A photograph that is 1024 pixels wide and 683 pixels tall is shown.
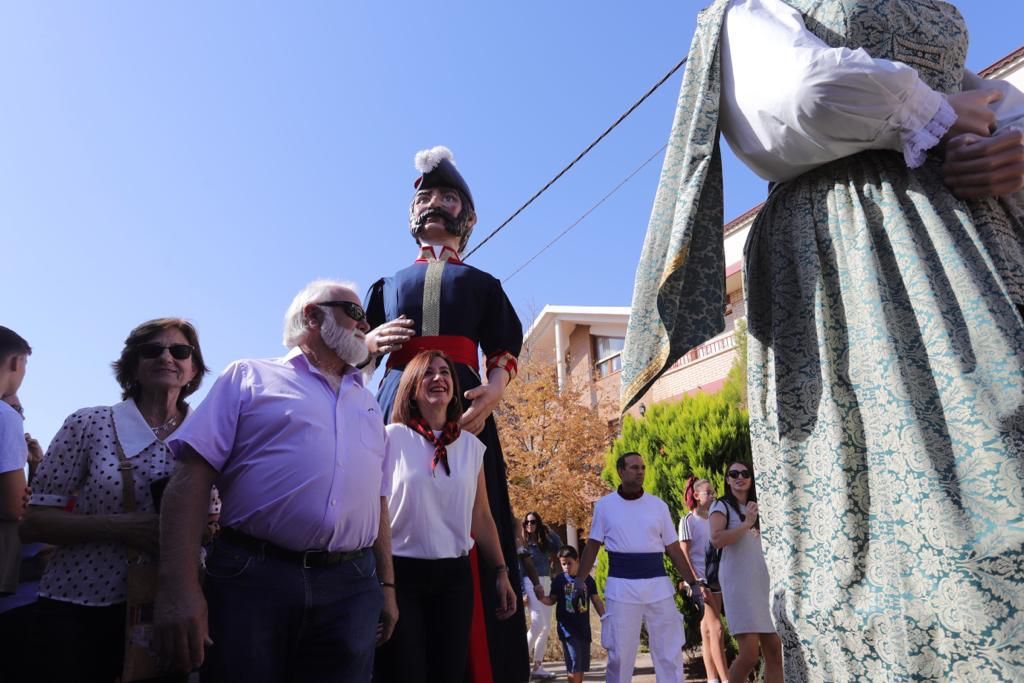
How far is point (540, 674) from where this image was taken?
10.1m

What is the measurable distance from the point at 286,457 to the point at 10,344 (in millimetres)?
2317

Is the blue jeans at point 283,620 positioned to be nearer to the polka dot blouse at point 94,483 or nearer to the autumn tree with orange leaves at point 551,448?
the polka dot blouse at point 94,483

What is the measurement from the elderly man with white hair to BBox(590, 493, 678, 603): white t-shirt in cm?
487

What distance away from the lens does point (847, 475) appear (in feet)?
5.95

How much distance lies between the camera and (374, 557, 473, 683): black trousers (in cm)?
317

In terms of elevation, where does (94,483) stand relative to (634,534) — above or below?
above

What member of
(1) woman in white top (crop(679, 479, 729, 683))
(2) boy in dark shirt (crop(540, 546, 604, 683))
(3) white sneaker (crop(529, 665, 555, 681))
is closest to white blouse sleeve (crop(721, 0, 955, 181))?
(1) woman in white top (crop(679, 479, 729, 683))

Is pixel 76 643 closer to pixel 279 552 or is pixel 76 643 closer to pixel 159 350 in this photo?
pixel 279 552

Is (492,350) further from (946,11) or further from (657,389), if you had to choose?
(657,389)

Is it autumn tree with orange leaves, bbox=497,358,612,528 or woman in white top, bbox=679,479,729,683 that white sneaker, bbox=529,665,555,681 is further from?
autumn tree with orange leaves, bbox=497,358,612,528

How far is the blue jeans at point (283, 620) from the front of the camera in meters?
2.45

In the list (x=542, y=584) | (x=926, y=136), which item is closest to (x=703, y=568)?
(x=542, y=584)

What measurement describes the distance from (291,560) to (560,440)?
863 inches

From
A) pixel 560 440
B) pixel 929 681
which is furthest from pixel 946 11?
pixel 560 440
